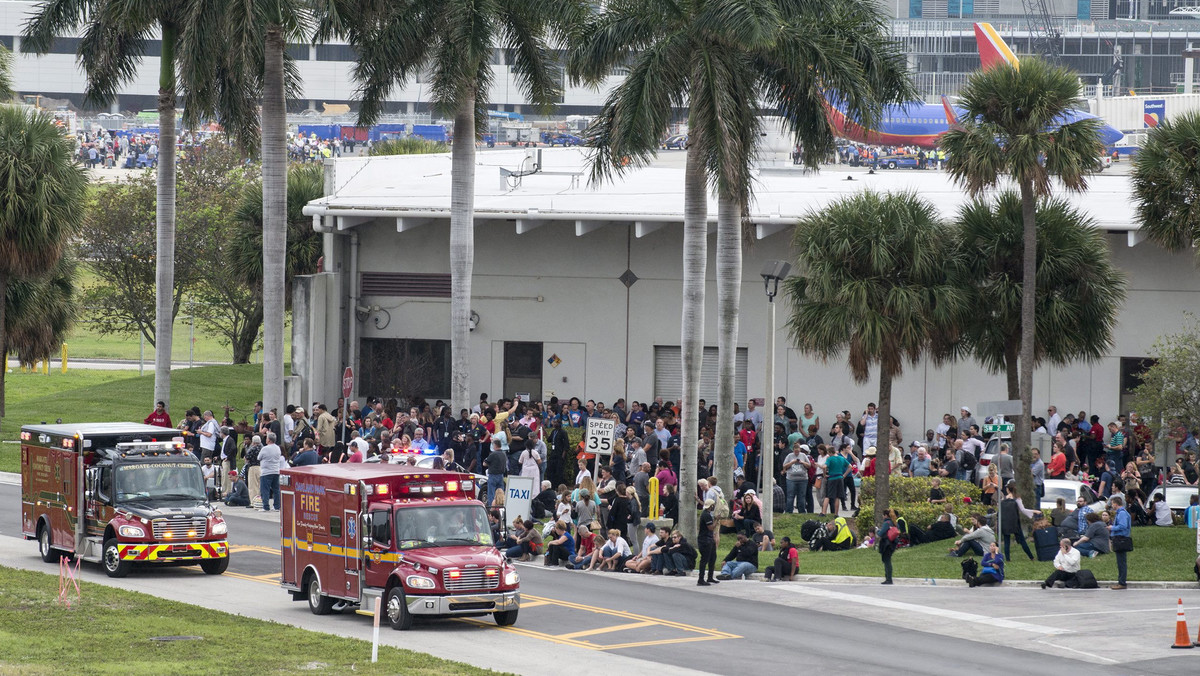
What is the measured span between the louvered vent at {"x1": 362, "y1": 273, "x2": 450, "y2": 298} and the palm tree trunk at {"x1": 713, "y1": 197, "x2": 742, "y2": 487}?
15.3 metres

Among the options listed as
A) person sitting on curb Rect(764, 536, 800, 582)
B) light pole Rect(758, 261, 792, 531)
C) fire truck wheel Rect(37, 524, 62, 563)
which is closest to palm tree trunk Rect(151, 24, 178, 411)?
fire truck wheel Rect(37, 524, 62, 563)

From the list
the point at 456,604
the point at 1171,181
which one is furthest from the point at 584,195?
the point at 456,604

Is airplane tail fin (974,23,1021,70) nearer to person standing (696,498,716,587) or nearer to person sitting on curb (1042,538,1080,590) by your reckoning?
person sitting on curb (1042,538,1080,590)

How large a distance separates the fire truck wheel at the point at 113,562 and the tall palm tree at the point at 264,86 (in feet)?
35.3

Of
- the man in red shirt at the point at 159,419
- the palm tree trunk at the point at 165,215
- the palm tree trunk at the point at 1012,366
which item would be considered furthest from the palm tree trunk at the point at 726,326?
the palm tree trunk at the point at 165,215

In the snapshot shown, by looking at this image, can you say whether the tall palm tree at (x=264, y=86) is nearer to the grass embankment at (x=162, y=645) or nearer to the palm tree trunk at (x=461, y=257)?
the palm tree trunk at (x=461, y=257)

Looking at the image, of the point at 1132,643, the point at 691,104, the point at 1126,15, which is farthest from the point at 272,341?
the point at 1126,15

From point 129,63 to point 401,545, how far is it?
74.3 ft

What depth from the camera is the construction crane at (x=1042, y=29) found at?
151875 mm

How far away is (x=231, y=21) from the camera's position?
105ft

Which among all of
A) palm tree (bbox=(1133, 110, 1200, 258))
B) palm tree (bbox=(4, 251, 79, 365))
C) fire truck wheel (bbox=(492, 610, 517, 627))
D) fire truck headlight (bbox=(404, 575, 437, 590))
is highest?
palm tree (bbox=(1133, 110, 1200, 258))

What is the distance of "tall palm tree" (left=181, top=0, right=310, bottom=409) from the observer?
3231cm

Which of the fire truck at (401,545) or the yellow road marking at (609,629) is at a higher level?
the fire truck at (401,545)

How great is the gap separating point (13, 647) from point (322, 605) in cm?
456
